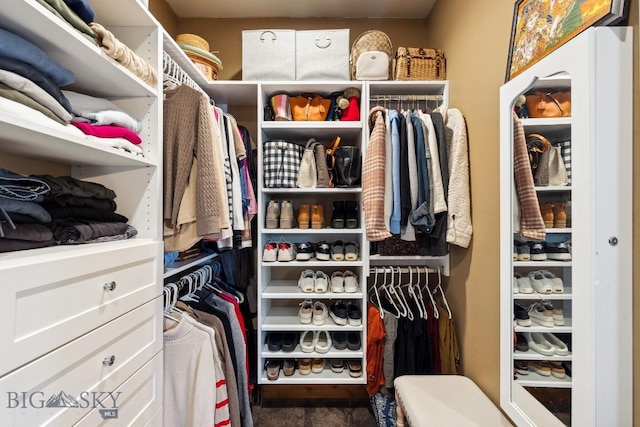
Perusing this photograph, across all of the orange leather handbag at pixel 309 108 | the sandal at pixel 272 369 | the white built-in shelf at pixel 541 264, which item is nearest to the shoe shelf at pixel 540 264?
the white built-in shelf at pixel 541 264

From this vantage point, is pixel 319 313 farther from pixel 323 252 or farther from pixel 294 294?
pixel 323 252

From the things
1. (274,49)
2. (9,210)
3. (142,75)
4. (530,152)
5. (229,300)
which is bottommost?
(229,300)

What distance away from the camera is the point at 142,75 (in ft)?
3.15

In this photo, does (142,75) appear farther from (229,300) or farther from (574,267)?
(574,267)

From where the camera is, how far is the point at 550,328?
2.76ft

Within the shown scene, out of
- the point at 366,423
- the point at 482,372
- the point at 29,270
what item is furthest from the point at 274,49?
the point at 366,423

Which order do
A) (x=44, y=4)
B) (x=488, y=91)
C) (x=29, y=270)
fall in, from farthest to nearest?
(x=488, y=91), (x=44, y=4), (x=29, y=270)

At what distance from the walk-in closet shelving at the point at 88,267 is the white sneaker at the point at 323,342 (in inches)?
33.6

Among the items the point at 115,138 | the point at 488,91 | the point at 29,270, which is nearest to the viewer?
the point at 29,270

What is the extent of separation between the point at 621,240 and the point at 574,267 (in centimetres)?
12

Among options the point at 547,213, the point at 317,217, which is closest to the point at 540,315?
the point at 547,213

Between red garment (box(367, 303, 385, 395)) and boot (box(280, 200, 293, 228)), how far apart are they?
73cm

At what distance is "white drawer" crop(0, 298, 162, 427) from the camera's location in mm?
531

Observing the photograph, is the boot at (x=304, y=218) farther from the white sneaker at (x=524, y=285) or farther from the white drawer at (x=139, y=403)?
the white sneaker at (x=524, y=285)
